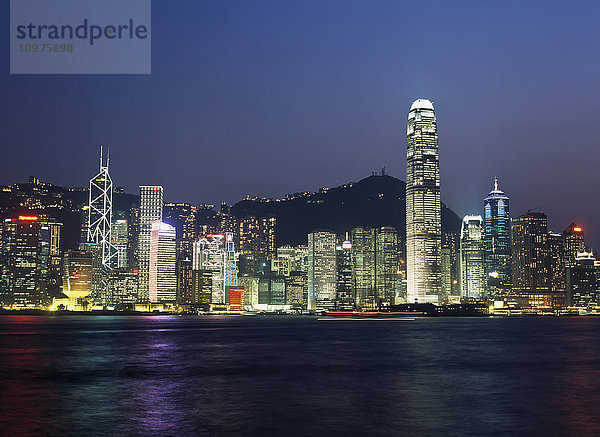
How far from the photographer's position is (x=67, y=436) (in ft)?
114

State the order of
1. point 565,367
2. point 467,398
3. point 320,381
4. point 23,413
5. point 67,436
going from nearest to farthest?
point 67,436 → point 23,413 → point 467,398 → point 320,381 → point 565,367

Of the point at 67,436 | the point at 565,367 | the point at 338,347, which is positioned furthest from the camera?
the point at 338,347

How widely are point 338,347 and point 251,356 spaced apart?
69.8 ft

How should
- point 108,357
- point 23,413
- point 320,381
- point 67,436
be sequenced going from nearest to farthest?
point 67,436
point 23,413
point 320,381
point 108,357

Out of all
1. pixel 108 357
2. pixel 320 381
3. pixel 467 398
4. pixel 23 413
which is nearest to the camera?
pixel 23 413

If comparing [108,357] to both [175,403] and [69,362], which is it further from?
[175,403]

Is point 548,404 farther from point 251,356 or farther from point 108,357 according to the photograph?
point 108,357

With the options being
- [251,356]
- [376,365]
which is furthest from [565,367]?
[251,356]

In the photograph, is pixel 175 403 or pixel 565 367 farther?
pixel 565 367

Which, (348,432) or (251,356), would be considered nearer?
(348,432)

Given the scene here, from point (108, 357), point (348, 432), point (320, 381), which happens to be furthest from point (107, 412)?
point (108, 357)

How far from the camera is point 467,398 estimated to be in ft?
162

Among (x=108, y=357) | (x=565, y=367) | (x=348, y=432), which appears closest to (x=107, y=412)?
(x=348, y=432)

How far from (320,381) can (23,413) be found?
25.7 metres
